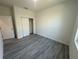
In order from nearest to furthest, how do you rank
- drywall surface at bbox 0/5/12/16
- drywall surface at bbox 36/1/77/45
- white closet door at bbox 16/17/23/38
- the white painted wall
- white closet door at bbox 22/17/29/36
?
drywall surface at bbox 36/1/77/45 → drywall surface at bbox 0/5/12/16 → the white painted wall → white closet door at bbox 16/17/23/38 → white closet door at bbox 22/17/29/36

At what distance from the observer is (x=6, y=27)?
4.51 m

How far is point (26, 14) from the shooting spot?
545cm

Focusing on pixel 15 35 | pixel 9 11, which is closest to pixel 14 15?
pixel 9 11

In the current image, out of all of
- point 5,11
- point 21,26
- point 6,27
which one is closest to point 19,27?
point 21,26

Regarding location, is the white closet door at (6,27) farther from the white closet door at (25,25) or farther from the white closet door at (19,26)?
the white closet door at (25,25)

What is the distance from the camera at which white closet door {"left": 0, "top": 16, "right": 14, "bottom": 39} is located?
4332 mm

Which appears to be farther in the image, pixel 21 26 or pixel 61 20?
pixel 21 26

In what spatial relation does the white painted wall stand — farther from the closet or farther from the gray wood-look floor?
the gray wood-look floor

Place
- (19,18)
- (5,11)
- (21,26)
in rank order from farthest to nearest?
(21,26)
(19,18)
(5,11)

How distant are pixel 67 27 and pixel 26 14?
13.1ft

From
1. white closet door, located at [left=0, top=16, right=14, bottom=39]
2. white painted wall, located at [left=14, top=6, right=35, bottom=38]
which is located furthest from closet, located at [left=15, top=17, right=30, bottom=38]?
white closet door, located at [left=0, top=16, right=14, bottom=39]

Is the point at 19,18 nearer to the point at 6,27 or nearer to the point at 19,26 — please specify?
the point at 19,26

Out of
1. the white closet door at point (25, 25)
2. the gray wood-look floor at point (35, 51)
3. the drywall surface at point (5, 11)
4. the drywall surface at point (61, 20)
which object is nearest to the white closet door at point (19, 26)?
the white closet door at point (25, 25)

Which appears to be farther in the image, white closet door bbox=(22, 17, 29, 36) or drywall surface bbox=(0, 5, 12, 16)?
white closet door bbox=(22, 17, 29, 36)
